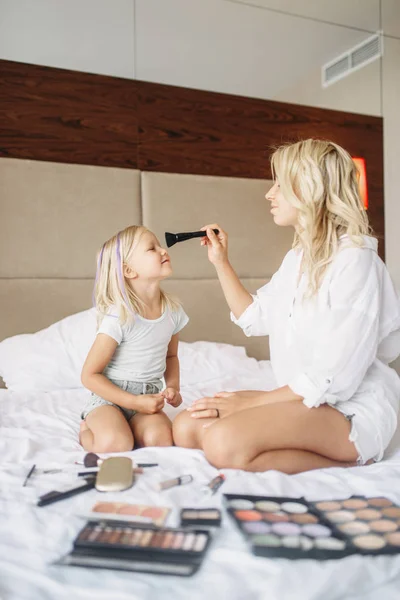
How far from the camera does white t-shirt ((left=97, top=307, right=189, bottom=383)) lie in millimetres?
1615

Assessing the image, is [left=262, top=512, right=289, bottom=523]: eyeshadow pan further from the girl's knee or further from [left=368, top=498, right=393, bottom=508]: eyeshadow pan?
the girl's knee

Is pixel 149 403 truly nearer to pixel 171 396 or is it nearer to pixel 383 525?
pixel 171 396

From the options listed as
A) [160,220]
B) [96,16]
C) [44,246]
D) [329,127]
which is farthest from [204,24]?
[44,246]

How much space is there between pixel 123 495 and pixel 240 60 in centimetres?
252

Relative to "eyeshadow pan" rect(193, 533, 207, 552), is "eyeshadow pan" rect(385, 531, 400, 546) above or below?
below

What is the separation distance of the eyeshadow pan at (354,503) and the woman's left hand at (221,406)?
0.39m

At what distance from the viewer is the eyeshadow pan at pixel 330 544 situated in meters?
0.76

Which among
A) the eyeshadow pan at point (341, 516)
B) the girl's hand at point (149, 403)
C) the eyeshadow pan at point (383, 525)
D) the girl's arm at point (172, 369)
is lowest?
the eyeshadow pan at point (383, 525)

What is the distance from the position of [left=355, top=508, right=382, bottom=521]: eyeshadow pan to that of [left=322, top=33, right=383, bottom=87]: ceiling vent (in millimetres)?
2771

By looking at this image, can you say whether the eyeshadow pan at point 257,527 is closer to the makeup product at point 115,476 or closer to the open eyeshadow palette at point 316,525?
the open eyeshadow palette at point 316,525

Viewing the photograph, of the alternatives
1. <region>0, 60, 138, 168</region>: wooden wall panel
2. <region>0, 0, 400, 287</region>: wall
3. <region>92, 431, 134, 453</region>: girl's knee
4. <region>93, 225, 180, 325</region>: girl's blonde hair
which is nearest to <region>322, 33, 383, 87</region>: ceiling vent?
<region>0, 0, 400, 287</region>: wall

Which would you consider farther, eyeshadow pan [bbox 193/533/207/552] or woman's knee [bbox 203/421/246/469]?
woman's knee [bbox 203/421/246/469]

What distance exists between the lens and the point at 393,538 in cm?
80

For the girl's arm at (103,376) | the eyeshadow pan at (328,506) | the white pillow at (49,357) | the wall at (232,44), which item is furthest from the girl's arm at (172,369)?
the wall at (232,44)
